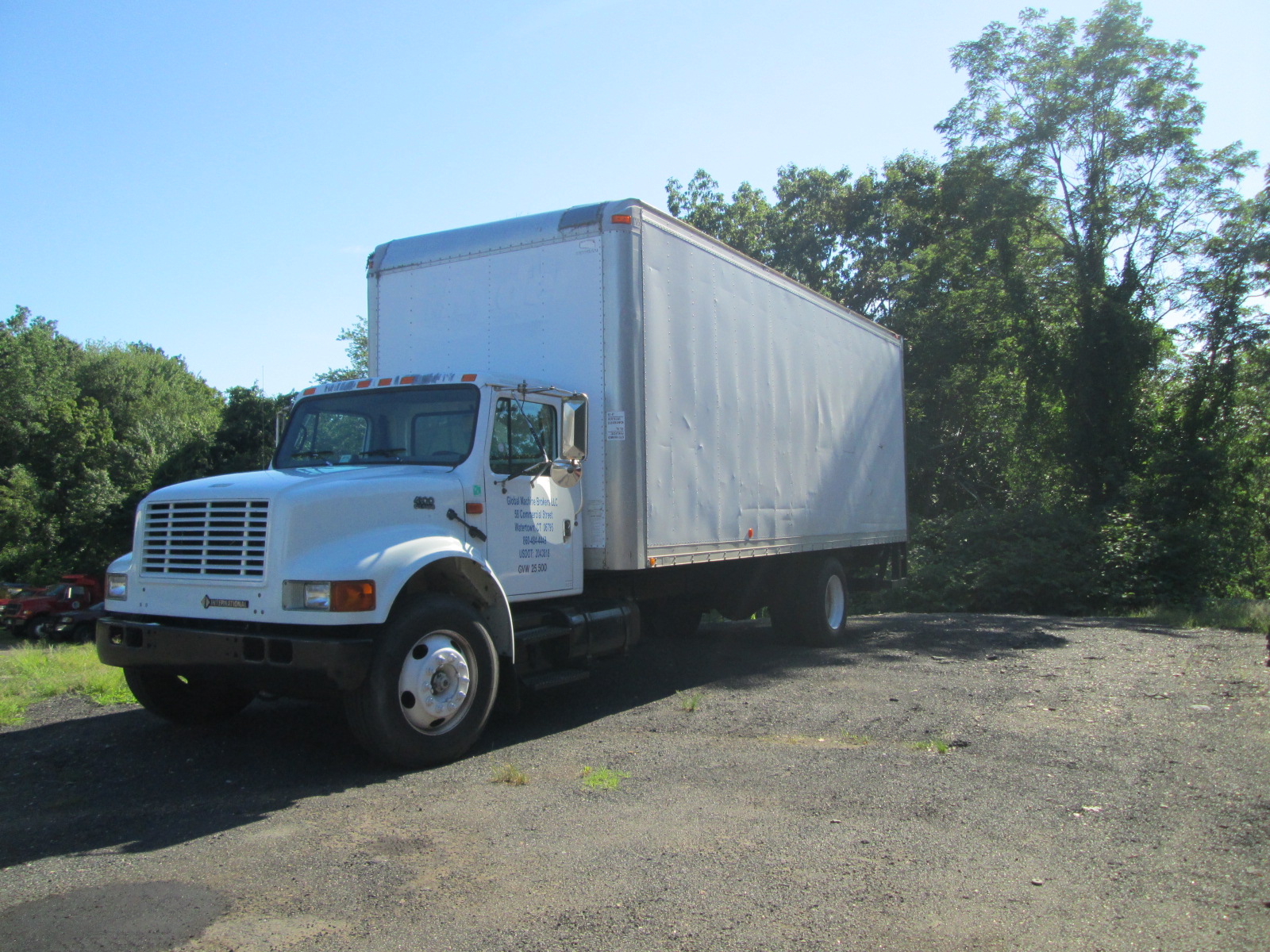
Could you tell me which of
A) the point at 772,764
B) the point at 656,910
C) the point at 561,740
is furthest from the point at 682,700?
the point at 656,910

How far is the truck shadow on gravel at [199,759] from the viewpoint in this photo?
15.9ft

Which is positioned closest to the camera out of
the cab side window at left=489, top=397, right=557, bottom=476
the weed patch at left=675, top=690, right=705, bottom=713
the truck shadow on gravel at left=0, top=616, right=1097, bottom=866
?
the truck shadow on gravel at left=0, top=616, right=1097, bottom=866

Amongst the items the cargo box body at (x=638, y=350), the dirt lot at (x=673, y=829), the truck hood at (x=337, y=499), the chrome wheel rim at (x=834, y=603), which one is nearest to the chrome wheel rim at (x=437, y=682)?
the dirt lot at (x=673, y=829)

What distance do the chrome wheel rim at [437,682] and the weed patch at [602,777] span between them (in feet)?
2.99

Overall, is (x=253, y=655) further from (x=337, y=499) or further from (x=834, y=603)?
(x=834, y=603)

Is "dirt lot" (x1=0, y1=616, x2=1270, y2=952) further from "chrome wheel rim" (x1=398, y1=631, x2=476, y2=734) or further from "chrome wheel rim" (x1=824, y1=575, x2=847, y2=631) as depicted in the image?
"chrome wheel rim" (x1=824, y1=575, x2=847, y2=631)

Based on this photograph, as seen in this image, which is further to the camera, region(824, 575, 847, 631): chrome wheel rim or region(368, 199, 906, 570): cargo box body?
region(824, 575, 847, 631): chrome wheel rim

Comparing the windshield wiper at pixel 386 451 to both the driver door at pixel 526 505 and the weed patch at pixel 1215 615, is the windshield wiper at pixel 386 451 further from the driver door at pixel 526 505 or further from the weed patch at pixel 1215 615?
the weed patch at pixel 1215 615

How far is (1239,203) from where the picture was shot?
24.0 meters

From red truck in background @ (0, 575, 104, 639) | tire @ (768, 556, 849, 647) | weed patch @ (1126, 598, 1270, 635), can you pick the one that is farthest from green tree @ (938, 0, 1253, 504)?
red truck in background @ (0, 575, 104, 639)

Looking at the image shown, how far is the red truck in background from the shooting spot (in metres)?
27.0

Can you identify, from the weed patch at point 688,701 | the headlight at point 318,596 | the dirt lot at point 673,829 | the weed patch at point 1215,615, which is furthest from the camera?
the weed patch at point 1215,615

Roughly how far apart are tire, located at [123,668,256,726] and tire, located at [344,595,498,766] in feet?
5.09

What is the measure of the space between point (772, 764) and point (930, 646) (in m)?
5.98
